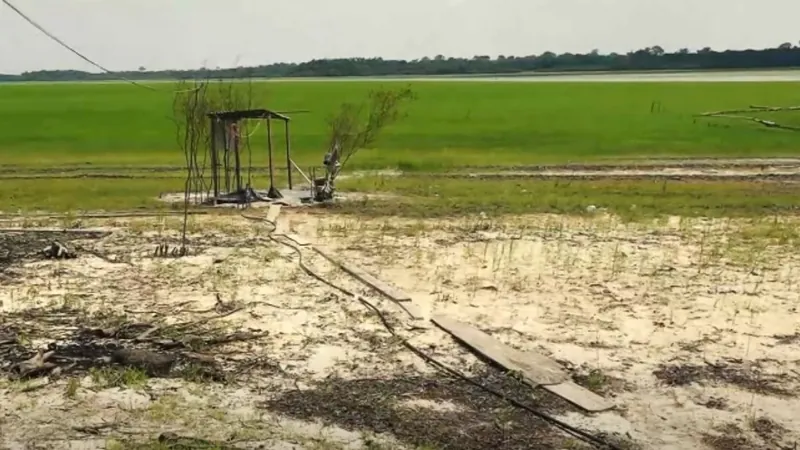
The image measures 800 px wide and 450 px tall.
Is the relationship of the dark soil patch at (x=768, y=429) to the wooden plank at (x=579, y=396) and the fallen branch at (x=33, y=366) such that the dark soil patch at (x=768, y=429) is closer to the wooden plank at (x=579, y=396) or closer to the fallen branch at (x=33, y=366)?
the wooden plank at (x=579, y=396)

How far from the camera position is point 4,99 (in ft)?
200

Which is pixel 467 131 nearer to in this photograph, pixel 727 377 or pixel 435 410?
pixel 727 377

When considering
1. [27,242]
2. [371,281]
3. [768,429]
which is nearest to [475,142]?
[27,242]

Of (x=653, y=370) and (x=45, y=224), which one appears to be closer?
(x=653, y=370)

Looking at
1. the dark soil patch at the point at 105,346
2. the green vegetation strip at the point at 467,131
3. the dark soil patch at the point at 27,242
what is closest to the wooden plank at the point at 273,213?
the dark soil patch at the point at 27,242

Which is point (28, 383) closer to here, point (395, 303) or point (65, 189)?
point (395, 303)

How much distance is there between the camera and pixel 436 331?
27.1 ft

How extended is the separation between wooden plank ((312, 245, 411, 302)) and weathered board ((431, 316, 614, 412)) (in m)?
0.94

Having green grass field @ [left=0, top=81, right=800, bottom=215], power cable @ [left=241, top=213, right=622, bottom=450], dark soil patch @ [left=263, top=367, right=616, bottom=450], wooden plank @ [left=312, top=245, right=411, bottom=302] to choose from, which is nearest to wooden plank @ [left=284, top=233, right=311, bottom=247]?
wooden plank @ [left=312, top=245, right=411, bottom=302]

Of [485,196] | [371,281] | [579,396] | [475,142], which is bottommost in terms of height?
[475,142]

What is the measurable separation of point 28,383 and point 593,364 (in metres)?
4.47

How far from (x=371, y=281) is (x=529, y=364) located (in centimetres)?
318

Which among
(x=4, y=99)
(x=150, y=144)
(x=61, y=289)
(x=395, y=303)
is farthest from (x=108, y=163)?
(x=4, y=99)

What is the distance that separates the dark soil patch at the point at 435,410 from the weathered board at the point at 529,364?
0.40 feet
